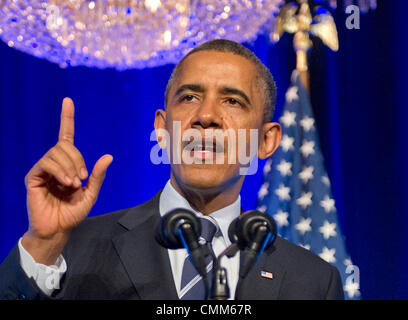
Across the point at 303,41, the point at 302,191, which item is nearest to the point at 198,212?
the point at 302,191

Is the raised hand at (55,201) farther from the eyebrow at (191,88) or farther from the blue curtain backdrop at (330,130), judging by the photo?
the blue curtain backdrop at (330,130)

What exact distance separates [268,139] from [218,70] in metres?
0.33

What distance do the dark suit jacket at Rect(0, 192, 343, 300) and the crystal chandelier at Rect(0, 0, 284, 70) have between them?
101 cm

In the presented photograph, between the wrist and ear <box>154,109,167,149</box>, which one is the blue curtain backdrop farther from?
the wrist

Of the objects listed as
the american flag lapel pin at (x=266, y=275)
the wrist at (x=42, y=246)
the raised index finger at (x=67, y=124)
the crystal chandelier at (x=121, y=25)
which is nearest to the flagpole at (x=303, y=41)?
the crystal chandelier at (x=121, y=25)

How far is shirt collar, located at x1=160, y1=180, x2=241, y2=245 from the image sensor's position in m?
1.52

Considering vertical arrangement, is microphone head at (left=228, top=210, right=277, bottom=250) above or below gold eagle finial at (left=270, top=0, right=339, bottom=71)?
below

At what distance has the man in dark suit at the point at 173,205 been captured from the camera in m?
1.19

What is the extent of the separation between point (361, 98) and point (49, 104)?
7.16ft

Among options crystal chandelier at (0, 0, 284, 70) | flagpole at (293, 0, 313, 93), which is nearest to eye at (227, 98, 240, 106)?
crystal chandelier at (0, 0, 284, 70)

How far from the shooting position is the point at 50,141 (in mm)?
3283

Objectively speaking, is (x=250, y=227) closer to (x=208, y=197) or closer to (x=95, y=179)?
(x=95, y=179)
